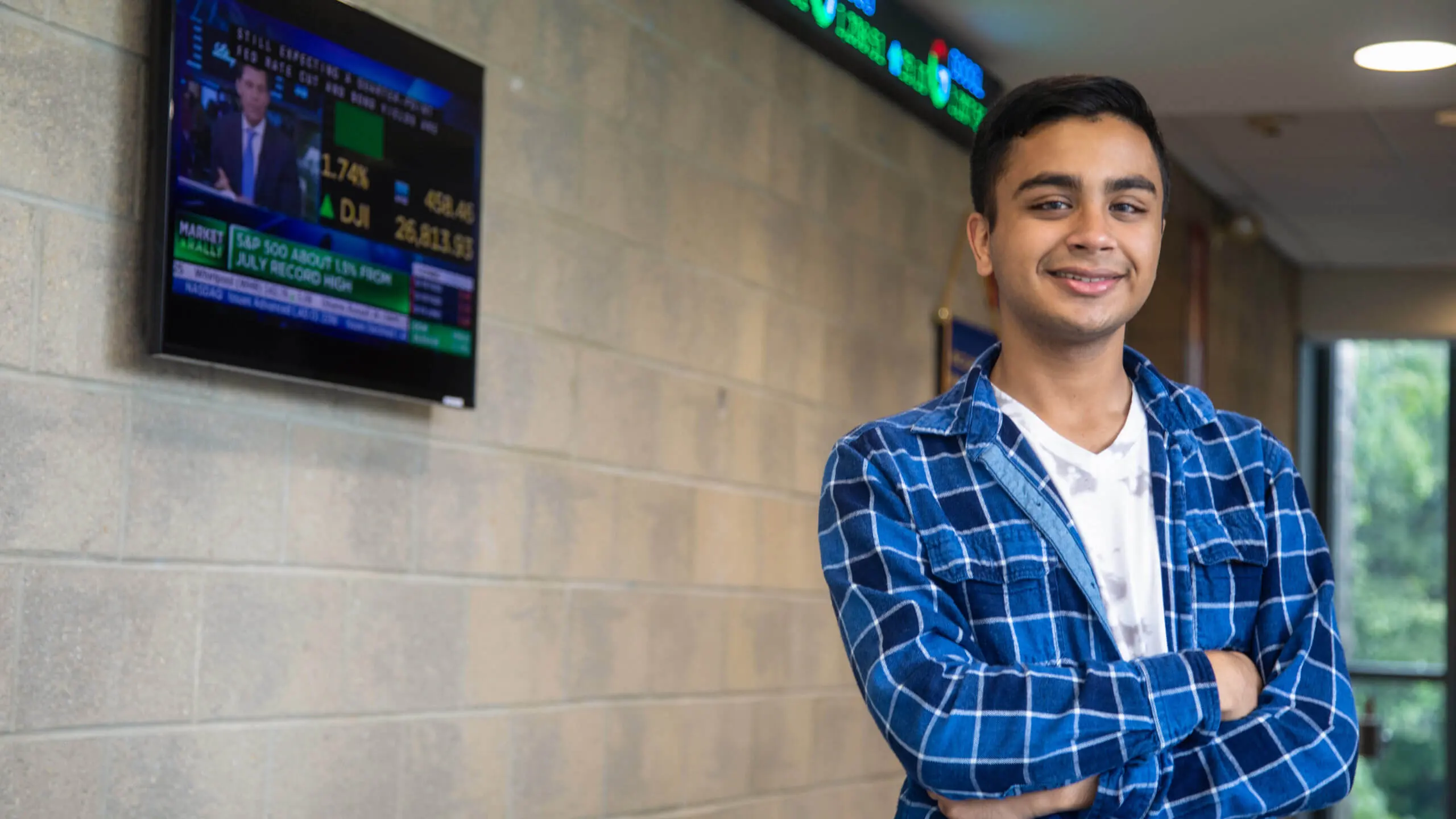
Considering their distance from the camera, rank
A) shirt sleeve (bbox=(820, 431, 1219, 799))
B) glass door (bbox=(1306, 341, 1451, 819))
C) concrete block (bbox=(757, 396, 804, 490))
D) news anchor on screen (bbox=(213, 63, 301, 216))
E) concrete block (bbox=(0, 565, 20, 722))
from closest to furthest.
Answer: shirt sleeve (bbox=(820, 431, 1219, 799)), concrete block (bbox=(0, 565, 20, 722)), news anchor on screen (bbox=(213, 63, 301, 216)), concrete block (bbox=(757, 396, 804, 490)), glass door (bbox=(1306, 341, 1451, 819))

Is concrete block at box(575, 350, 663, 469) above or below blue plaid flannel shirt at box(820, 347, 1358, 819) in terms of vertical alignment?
above

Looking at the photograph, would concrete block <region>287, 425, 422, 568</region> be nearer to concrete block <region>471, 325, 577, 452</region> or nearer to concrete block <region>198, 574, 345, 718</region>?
concrete block <region>198, 574, 345, 718</region>

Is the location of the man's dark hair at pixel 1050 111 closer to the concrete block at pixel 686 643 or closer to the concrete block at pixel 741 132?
the concrete block at pixel 686 643

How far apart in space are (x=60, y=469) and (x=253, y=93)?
561 millimetres

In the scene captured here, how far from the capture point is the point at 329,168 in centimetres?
235

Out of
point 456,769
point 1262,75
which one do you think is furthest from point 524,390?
→ point 1262,75

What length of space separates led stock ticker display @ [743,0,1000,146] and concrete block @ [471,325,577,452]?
2.40ft

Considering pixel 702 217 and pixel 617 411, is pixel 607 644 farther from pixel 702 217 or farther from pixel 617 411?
pixel 702 217

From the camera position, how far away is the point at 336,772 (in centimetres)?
238

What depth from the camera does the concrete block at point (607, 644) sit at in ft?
9.66

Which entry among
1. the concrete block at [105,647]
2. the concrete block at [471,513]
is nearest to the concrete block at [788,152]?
the concrete block at [471,513]

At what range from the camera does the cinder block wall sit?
6.50 ft

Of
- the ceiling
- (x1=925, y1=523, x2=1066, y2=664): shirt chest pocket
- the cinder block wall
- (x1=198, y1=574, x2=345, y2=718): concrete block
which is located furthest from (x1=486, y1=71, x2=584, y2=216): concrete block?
(x1=925, y1=523, x2=1066, y2=664): shirt chest pocket

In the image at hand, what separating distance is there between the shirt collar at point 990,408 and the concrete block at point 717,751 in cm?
182
